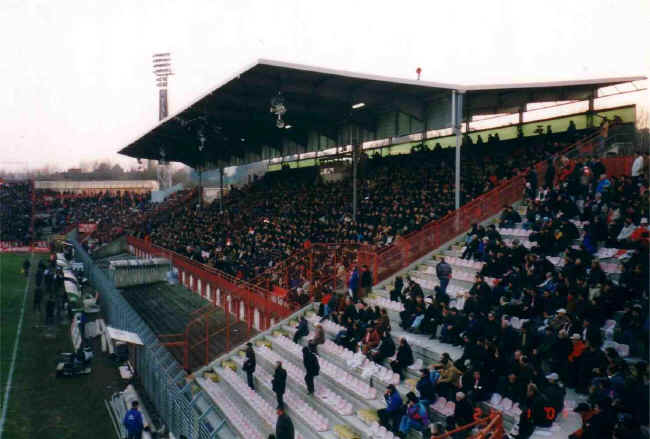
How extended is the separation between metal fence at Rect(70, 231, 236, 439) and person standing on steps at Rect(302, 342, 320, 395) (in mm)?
1959

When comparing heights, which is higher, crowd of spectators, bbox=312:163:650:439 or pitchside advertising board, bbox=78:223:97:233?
crowd of spectators, bbox=312:163:650:439

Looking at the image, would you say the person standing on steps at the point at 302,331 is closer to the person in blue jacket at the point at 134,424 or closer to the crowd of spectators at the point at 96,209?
the person in blue jacket at the point at 134,424

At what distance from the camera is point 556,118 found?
2188 cm

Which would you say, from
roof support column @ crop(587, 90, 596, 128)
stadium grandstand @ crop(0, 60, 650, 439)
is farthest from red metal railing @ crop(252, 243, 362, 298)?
roof support column @ crop(587, 90, 596, 128)

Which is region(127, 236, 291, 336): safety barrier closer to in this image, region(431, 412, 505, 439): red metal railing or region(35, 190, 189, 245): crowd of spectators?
region(431, 412, 505, 439): red metal railing

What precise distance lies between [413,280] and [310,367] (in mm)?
4276

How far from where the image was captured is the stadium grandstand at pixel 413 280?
8.72m

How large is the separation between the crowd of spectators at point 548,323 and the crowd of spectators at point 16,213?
1840 inches

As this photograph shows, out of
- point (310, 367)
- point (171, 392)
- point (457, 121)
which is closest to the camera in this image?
point (310, 367)

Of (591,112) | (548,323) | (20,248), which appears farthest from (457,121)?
(20,248)

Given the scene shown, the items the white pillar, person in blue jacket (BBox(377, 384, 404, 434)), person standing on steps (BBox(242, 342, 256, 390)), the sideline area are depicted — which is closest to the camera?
person in blue jacket (BBox(377, 384, 404, 434))

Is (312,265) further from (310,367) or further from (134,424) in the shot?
(134,424)

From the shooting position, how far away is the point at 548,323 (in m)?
9.47

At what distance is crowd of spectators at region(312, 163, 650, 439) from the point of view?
7.59m
